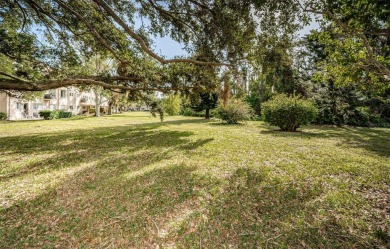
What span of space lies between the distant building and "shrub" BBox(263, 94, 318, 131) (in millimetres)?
19019

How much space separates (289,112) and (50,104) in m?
43.7

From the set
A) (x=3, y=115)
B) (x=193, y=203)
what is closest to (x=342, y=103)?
(x=193, y=203)

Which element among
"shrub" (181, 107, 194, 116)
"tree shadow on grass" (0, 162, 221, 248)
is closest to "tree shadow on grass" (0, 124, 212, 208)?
"tree shadow on grass" (0, 162, 221, 248)

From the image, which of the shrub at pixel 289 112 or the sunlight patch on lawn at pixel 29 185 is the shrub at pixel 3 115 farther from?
the shrub at pixel 289 112

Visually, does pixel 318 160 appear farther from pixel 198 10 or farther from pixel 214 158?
pixel 198 10

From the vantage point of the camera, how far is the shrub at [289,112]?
1284 cm

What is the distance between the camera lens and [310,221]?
10.2ft

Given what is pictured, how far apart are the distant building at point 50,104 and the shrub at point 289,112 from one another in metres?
19.0

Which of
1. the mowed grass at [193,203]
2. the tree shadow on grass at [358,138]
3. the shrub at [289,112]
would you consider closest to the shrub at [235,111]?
the shrub at [289,112]

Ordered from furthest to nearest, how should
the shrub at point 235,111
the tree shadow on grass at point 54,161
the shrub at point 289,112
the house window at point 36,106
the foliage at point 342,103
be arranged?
the house window at point 36,106, the shrub at point 235,111, the foliage at point 342,103, the shrub at point 289,112, the tree shadow on grass at point 54,161

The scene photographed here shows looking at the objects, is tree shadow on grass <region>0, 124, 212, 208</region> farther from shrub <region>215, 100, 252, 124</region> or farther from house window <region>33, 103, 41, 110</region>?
house window <region>33, 103, 41, 110</region>

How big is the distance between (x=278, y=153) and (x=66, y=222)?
23.2 feet

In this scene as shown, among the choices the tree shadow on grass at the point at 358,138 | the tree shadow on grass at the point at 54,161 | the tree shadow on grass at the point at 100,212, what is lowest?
the tree shadow on grass at the point at 100,212

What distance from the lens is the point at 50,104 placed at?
3578 cm
